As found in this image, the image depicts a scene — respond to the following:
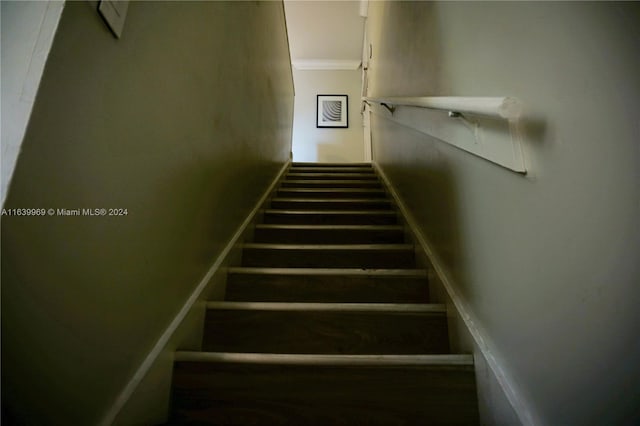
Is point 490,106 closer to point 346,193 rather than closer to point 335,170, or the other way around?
point 346,193

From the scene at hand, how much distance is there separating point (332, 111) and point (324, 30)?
1229mm

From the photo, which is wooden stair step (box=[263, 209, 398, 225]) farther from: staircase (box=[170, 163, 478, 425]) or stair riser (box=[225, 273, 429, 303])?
stair riser (box=[225, 273, 429, 303])

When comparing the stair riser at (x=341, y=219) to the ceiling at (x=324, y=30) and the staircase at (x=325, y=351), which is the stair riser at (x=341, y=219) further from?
the ceiling at (x=324, y=30)

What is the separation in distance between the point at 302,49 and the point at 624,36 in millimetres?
5269

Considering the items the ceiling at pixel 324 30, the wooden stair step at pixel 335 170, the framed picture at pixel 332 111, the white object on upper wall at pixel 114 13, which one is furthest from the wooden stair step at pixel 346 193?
the ceiling at pixel 324 30

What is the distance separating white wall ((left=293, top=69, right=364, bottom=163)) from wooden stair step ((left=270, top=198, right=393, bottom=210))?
2915mm

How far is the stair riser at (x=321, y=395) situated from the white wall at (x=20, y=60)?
69 cm

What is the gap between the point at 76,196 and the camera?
1.70 feet

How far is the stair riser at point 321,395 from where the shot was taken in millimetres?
790

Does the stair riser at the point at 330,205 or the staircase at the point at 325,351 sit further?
the stair riser at the point at 330,205

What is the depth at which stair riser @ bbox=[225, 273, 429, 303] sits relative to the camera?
48.4 inches

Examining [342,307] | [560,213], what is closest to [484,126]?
[560,213]

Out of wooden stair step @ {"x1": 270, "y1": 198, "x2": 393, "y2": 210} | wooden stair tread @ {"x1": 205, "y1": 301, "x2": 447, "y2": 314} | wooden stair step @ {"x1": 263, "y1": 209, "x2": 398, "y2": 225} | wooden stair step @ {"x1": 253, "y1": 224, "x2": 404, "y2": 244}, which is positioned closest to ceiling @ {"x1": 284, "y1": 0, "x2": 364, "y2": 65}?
wooden stair step @ {"x1": 270, "y1": 198, "x2": 393, "y2": 210}

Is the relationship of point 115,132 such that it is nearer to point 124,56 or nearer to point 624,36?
point 124,56
